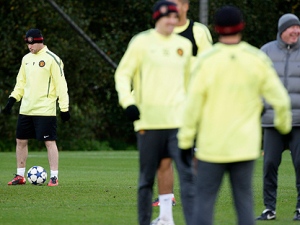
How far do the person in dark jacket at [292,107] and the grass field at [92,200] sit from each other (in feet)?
1.19

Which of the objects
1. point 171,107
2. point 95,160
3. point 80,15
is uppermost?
point 80,15

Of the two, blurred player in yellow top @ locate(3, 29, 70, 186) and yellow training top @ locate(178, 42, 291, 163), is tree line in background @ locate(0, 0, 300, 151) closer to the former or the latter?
blurred player in yellow top @ locate(3, 29, 70, 186)

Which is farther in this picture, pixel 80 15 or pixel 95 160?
pixel 80 15

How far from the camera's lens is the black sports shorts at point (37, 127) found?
47.6 ft

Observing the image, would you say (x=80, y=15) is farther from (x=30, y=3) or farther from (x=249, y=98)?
(x=249, y=98)

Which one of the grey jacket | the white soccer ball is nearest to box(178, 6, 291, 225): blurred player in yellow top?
the grey jacket

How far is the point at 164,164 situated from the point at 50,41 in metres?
24.1

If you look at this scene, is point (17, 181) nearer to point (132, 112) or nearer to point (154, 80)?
point (154, 80)

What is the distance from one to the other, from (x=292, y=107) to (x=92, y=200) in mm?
3150

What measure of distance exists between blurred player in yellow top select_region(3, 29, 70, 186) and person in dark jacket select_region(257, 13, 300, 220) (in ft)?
15.5

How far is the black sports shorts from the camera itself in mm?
14500

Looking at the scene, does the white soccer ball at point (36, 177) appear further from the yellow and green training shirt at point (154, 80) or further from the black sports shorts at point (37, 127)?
the yellow and green training shirt at point (154, 80)

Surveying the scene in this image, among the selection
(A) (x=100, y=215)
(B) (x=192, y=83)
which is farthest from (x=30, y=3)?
(B) (x=192, y=83)

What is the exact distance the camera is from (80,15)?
3353 centimetres
